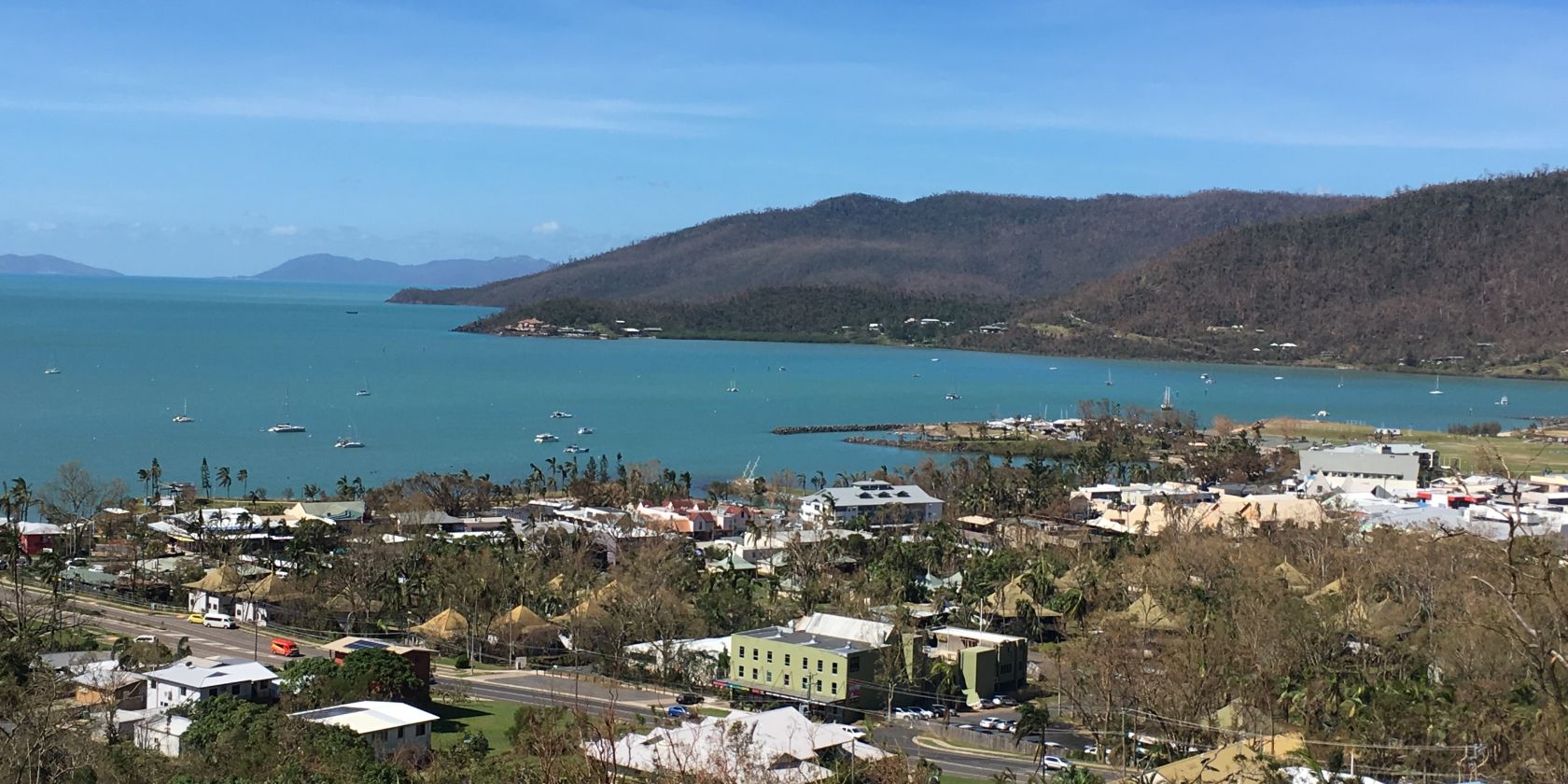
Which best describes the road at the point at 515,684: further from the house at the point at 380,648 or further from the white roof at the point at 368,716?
the white roof at the point at 368,716

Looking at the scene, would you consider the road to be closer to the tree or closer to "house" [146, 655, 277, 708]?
the tree

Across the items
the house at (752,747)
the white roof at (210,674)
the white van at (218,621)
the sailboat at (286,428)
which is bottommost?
the white van at (218,621)

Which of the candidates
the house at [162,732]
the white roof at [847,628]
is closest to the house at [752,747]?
the white roof at [847,628]

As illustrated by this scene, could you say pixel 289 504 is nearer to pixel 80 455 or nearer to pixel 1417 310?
pixel 80 455

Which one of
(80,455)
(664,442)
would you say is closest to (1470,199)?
(664,442)

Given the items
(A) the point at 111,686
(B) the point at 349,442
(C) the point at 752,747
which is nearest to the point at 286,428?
(B) the point at 349,442
